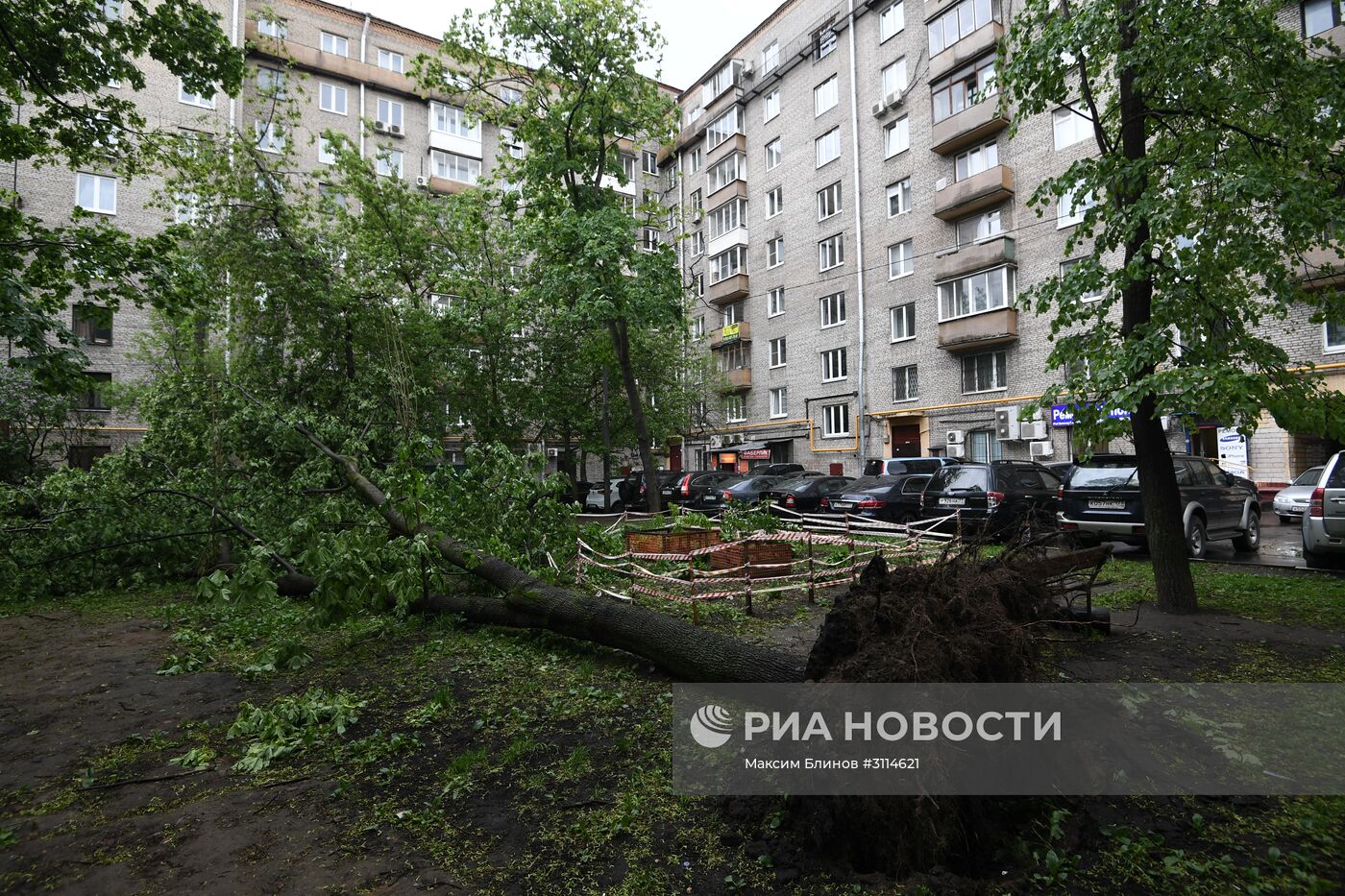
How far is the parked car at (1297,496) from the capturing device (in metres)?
16.5

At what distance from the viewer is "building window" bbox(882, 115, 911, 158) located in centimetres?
2877

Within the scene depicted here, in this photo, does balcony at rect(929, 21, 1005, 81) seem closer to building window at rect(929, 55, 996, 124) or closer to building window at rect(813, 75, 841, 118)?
building window at rect(929, 55, 996, 124)

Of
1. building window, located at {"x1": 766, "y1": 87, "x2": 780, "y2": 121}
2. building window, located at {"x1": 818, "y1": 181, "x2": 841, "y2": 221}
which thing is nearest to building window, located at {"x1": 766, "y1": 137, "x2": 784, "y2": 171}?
building window, located at {"x1": 766, "y1": 87, "x2": 780, "y2": 121}

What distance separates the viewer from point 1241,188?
18.2 ft

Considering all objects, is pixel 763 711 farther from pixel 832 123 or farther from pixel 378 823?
pixel 832 123

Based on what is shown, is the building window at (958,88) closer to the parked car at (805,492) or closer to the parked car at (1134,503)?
the parked car at (805,492)

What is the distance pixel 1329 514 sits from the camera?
29.2 ft

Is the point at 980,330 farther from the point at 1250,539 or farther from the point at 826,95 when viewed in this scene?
the point at 826,95

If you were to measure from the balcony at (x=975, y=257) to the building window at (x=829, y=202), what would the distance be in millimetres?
7007

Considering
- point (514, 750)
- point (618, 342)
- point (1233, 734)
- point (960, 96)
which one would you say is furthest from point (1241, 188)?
point (960, 96)

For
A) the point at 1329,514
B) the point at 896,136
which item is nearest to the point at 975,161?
the point at 896,136

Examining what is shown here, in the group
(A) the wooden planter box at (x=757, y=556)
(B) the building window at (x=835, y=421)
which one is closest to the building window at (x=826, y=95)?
(B) the building window at (x=835, y=421)

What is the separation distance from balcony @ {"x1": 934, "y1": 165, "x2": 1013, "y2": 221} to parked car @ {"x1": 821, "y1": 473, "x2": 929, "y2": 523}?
1400cm

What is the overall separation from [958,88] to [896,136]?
11.1 ft
